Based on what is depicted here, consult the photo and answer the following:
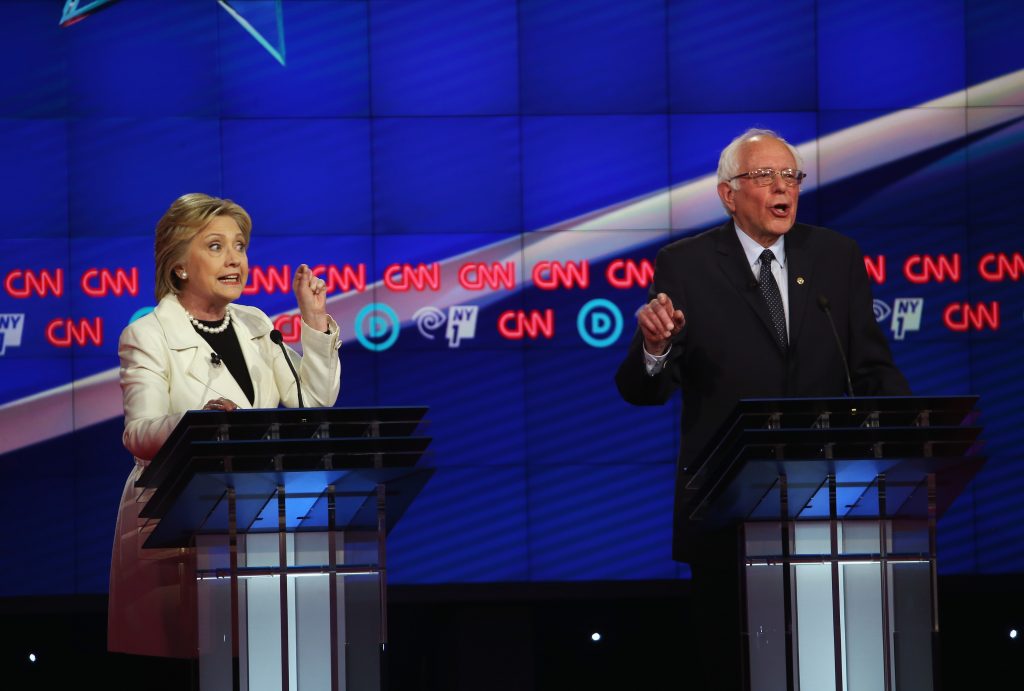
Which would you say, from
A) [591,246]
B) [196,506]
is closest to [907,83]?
[591,246]

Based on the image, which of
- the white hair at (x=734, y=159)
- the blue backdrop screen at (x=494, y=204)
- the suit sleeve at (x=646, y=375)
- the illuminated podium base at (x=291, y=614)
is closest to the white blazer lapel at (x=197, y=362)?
the illuminated podium base at (x=291, y=614)

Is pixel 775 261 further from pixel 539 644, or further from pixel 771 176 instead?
pixel 539 644

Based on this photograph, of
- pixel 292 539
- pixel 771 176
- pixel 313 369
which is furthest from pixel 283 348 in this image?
pixel 771 176

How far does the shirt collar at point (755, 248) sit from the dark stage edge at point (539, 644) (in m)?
2.01

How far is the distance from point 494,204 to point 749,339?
3.40 metres

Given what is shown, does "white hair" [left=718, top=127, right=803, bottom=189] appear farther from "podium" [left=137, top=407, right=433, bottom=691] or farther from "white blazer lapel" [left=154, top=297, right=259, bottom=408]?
"white blazer lapel" [left=154, top=297, right=259, bottom=408]

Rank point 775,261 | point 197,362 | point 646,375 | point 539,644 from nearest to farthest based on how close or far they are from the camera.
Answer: point 646,375, point 197,362, point 775,261, point 539,644

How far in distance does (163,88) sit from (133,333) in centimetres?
357

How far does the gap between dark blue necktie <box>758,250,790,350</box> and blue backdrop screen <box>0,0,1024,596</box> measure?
10.7 feet

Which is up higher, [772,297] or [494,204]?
[494,204]

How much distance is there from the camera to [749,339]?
10.7ft

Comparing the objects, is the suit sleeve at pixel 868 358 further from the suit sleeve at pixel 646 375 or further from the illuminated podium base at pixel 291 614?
the illuminated podium base at pixel 291 614

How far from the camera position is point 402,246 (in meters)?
6.54

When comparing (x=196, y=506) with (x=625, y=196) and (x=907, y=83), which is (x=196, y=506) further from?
(x=907, y=83)
